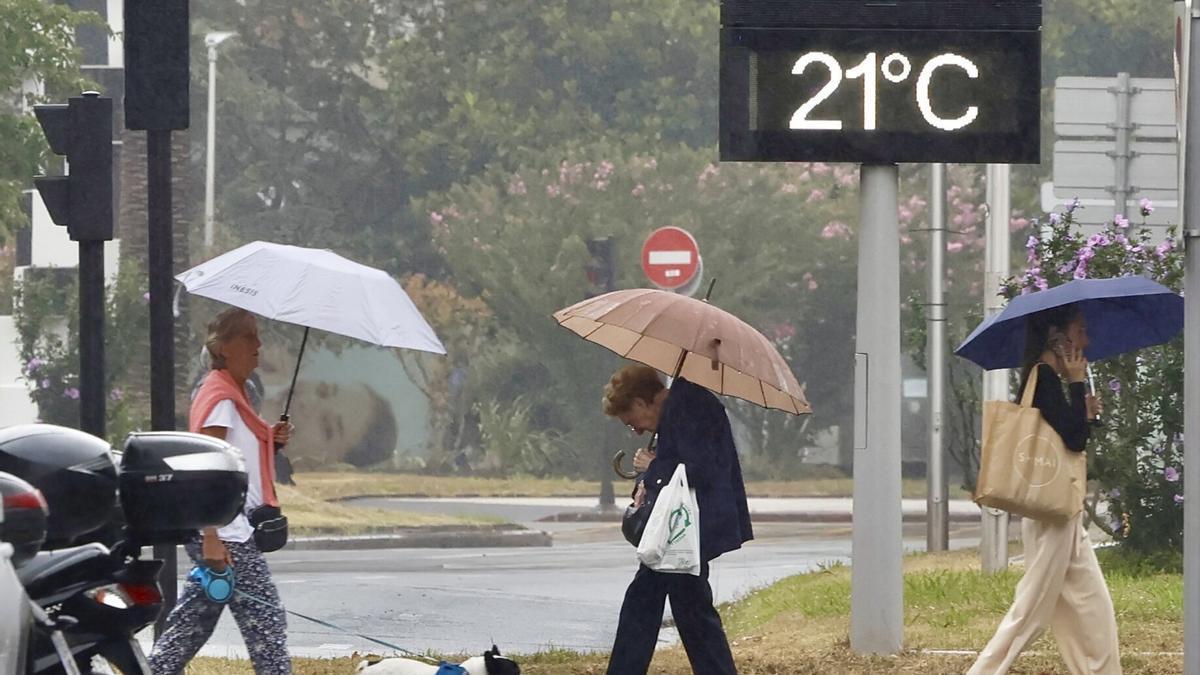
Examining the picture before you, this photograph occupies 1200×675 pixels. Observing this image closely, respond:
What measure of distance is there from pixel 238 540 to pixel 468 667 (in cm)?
90

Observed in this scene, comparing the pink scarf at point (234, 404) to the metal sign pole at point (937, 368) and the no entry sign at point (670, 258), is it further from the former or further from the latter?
the no entry sign at point (670, 258)

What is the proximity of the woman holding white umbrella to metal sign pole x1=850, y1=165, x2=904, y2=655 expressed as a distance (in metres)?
3.19

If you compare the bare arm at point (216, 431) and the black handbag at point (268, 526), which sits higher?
the bare arm at point (216, 431)

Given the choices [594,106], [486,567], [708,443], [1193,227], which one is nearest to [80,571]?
[1193,227]

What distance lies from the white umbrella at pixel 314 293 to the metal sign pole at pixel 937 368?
11.1m

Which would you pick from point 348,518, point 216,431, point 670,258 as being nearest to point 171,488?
point 216,431

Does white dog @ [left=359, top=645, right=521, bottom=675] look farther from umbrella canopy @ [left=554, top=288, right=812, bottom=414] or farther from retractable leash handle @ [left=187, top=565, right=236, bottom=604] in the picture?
umbrella canopy @ [left=554, top=288, right=812, bottom=414]

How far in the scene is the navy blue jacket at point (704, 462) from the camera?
26.8 ft

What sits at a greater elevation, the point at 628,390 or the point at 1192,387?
the point at 1192,387

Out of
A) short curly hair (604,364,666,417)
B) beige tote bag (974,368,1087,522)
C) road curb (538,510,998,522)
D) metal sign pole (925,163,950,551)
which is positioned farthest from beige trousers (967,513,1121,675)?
road curb (538,510,998,522)

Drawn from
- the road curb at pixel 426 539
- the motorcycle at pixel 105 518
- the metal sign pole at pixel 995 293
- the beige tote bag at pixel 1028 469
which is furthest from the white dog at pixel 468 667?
the road curb at pixel 426 539

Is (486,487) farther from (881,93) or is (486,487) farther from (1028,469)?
(1028,469)

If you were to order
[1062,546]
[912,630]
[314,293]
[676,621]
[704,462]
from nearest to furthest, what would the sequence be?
1. [704,462]
2. [676,621]
3. [314,293]
4. [1062,546]
5. [912,630]

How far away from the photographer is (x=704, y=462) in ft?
26.9
